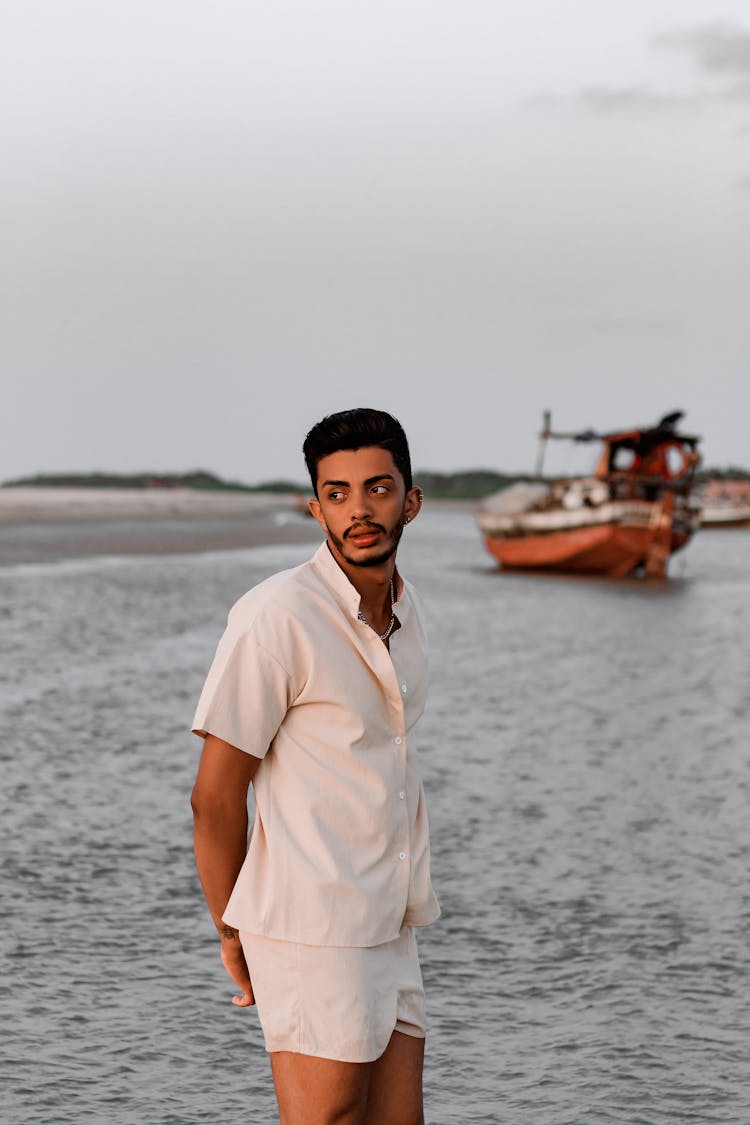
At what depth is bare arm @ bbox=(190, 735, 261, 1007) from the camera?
104 inches

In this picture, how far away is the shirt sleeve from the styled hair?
41 cm

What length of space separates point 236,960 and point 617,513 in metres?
37.6

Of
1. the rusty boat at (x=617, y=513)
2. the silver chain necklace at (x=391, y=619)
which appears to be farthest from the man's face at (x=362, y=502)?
the rusty boat at (x=617, y=513)

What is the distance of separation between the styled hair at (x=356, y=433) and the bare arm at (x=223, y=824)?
0.58 m

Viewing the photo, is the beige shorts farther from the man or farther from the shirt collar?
the shirt collar

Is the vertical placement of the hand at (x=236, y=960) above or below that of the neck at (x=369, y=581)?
below

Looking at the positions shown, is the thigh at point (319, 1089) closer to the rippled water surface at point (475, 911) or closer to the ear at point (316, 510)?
the ear at point (316, 510)

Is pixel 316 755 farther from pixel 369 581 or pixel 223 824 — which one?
pixel 369 581

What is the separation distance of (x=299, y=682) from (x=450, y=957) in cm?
366

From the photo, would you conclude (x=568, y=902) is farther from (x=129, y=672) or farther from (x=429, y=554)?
(x=429, y=554)

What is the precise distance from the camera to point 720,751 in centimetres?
1154

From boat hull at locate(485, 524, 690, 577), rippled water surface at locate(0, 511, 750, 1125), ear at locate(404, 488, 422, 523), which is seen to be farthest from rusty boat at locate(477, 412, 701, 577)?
ear at locate(404, 488, 422, 523)

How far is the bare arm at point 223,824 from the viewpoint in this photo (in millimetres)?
2629

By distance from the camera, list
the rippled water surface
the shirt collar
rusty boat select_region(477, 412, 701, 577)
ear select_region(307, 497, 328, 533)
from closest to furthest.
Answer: the shirt collar → ear select_region(307, 497, 328, 533) → the rippled water surface → rusty boat select_region(477, 412, 701, 577)
